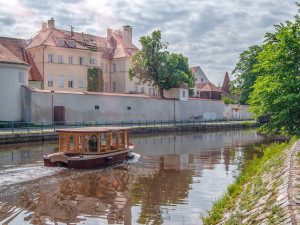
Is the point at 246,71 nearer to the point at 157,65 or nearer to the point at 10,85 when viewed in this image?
the point at 157,65

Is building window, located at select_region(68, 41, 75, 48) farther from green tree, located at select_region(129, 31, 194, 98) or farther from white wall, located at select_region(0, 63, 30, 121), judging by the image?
white wall, located at select_region(0, 63, 30, 121)

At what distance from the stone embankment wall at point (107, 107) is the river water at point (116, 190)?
15303mm

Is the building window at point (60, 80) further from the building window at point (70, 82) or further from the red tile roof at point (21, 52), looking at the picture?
the red tile roof at point (21, 52)

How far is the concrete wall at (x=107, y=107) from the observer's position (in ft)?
120

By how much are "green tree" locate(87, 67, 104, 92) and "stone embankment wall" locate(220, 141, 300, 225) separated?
4593cm

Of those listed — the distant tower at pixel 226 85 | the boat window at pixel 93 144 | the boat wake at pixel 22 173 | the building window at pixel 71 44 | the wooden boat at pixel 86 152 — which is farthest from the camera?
the distant tower at pixel 226 85

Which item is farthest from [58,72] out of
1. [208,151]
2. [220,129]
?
[208,151]

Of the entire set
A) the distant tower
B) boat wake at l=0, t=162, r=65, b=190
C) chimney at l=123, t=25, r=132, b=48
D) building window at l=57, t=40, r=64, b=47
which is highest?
chimney at l=123, t=25, r=132, b=48

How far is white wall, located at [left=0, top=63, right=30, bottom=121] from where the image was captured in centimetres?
3575

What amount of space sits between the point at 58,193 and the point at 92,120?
94.8ft

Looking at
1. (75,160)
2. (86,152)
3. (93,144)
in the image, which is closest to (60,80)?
(93,144)

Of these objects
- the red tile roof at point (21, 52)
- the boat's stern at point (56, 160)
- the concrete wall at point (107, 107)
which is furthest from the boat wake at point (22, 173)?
the red tile roof at point (21, 52)

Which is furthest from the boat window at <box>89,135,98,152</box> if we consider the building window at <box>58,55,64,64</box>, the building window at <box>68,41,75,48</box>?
the building window at <box>68,41,75,48</box>

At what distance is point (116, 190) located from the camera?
13.4 metres
